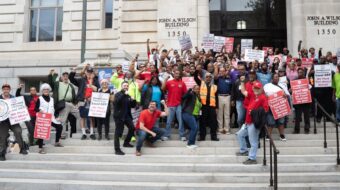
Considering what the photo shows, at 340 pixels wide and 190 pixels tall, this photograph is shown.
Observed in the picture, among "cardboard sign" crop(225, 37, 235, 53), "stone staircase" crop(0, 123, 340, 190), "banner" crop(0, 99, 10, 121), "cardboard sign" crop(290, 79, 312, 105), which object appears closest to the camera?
"stone staircase" crop(0, 123, 340, 190)

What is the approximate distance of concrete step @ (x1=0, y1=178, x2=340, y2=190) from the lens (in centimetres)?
882

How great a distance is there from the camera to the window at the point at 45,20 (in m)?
27.1

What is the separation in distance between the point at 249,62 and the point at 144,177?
646 cm

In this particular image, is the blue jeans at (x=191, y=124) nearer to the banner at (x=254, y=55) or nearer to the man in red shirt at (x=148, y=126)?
the man in red shirt at (x=148, y=126)

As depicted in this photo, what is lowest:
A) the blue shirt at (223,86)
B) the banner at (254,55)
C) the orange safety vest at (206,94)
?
the orange safety vest at (206,94)

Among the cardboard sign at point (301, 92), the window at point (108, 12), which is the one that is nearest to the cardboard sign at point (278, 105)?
the cardboard sign at point (301, 92)

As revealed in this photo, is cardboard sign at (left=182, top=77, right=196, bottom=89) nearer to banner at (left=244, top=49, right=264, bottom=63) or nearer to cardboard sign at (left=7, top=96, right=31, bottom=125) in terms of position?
banner at (left=244, top=49, right=264, bottom=63)

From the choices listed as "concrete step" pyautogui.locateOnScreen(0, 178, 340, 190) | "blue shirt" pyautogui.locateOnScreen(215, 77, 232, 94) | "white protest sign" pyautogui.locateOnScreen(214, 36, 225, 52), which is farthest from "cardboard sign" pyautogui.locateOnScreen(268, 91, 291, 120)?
"white protest sign" pyautogui.locateOnScreen(214, 36, 225, 52)

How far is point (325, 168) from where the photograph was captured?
384 inches

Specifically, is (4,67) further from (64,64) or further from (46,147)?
(46,147)

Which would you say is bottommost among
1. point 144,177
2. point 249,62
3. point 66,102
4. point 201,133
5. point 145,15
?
point 144,177

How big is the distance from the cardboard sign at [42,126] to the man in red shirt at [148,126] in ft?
8.18

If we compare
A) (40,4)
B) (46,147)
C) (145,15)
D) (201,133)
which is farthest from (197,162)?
(40,4)

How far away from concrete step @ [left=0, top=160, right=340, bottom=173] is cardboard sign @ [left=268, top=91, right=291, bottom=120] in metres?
1.62
